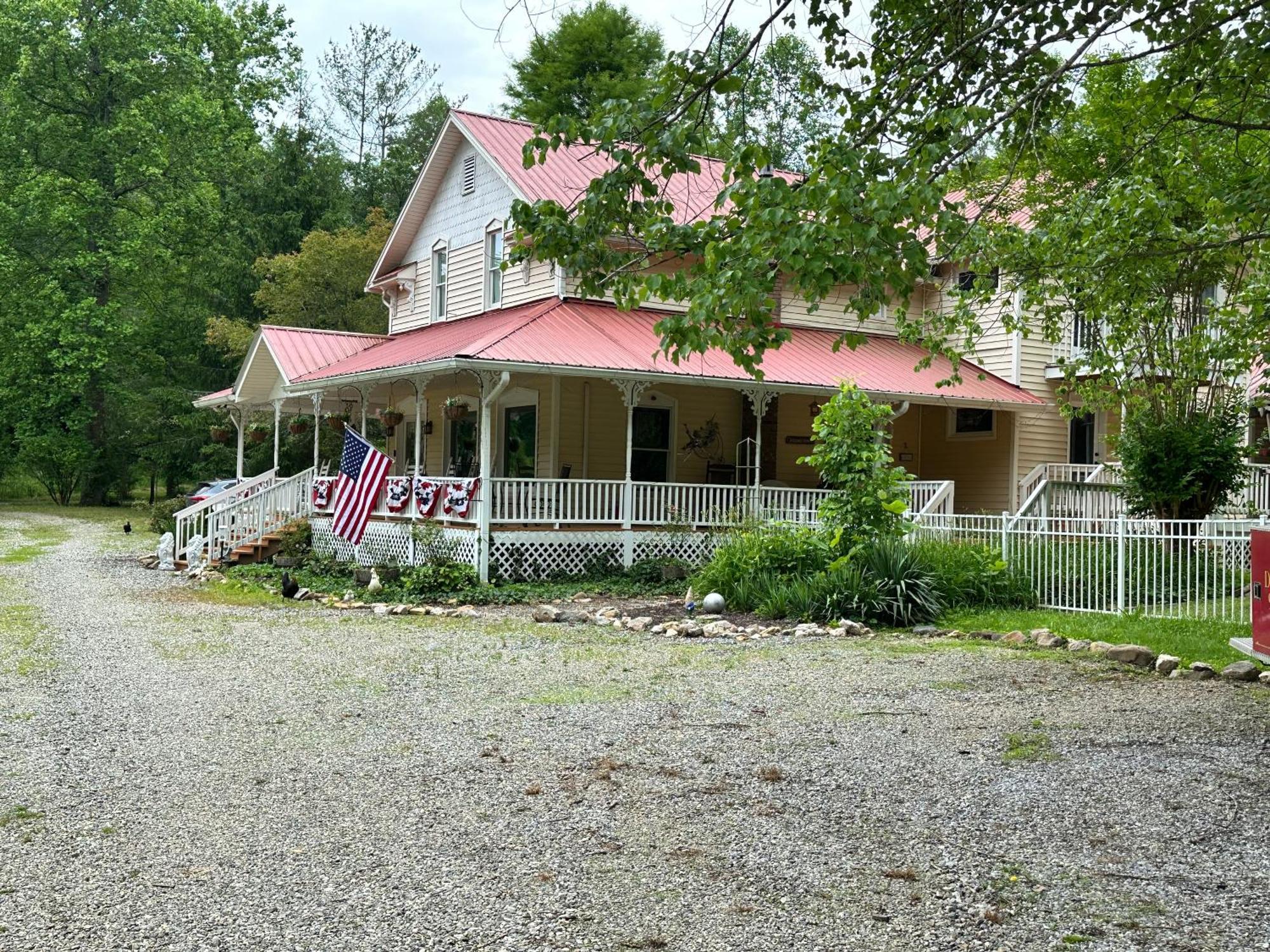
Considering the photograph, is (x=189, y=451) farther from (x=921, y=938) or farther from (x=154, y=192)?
(x=921, y=938)

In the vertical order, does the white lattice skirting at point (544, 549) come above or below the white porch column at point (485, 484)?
below

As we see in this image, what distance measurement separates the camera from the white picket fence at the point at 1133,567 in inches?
529

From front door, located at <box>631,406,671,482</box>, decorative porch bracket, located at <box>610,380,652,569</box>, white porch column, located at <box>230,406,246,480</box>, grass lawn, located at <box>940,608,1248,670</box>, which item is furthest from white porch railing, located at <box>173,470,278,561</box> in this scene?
grass lawn, located at <box>940,608,1248,670</box>

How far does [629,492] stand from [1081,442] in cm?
1091

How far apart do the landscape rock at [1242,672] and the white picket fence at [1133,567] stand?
3.22 metres

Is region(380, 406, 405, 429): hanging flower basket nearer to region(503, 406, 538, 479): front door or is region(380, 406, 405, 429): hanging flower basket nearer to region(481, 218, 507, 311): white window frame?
region(503, 406, 538, 479): front door

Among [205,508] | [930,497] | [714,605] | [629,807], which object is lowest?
[629,807]

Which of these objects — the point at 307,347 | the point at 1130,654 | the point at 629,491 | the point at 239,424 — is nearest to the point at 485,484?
the point at 629,491

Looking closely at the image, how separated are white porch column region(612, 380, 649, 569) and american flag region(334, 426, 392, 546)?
372 centimetres

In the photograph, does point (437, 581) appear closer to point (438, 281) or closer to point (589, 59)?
point (438, 281)

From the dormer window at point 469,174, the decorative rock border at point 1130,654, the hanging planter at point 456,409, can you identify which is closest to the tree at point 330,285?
the dormer window at point 469,174

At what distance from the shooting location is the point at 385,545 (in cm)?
1975

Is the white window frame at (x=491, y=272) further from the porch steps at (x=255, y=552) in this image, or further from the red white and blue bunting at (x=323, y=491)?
the porch steps at (x=255, y=552)

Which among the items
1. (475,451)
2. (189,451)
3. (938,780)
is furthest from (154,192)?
(938,780)
